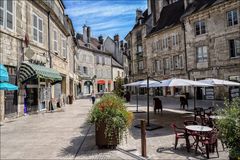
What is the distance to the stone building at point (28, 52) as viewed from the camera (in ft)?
37.8

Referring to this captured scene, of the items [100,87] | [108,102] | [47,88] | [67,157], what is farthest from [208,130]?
[100,87]

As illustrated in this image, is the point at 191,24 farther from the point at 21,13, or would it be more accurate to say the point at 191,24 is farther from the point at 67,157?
the point at 67,157

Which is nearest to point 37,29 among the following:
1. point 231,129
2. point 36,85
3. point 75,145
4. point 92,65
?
point 36,85

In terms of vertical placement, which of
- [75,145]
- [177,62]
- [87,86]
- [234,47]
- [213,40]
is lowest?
[75,145]

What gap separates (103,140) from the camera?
20.6ft

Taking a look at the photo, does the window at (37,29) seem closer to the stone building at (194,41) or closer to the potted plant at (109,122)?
the potted plant at (109,122)

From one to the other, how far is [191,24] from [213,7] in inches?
131

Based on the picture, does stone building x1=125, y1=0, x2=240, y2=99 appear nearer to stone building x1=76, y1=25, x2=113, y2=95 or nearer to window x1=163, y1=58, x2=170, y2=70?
window x1=163, y1=58, x2=170, y2=70

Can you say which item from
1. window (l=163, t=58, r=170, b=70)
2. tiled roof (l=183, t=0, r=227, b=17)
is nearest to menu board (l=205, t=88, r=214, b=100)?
window (l=163, t=58, r=170, b=70)

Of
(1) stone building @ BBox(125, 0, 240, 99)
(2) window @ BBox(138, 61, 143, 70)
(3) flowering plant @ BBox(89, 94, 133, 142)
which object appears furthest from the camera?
(2) window @ BBox(138, 61, 143, 70)

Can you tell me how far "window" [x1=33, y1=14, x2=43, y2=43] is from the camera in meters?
14.5

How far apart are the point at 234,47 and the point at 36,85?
55.9 ft

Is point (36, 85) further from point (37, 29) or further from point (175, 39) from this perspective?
point (175, 39)

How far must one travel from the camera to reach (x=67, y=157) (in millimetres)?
5676
